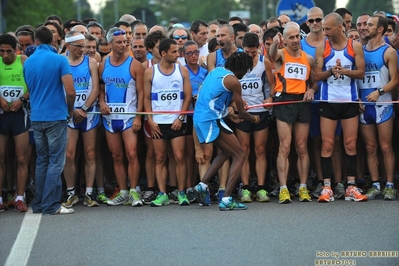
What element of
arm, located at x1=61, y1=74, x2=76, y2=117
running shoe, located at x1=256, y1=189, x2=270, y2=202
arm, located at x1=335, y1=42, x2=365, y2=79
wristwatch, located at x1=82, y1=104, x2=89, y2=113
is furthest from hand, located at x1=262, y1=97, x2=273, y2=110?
arm, located at x1=61, y1=74, x2=76, y2=117

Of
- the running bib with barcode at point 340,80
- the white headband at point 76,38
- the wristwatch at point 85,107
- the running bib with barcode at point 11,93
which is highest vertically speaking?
the white headband at point 76,38

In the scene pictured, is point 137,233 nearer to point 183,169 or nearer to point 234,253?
point 234,253

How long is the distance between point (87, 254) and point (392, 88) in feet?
18.8

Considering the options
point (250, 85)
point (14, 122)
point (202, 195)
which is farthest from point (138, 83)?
point (202, 195)

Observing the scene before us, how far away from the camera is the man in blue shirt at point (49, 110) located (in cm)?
1276

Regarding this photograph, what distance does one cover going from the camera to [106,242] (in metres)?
10.6

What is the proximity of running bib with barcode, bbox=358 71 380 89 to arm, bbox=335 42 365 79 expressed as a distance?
28cm

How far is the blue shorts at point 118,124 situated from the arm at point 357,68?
3022 millimetres

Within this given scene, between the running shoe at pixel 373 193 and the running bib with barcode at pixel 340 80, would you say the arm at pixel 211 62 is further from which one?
the running shoe at pixel 373 193

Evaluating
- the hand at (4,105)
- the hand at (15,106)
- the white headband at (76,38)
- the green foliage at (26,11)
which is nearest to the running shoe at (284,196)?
the white headband at (76,38)

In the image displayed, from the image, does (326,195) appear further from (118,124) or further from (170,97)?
(118,124)

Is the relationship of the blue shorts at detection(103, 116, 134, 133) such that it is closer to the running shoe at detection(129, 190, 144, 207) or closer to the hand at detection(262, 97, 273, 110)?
the running shoe at detection(129, 190, 144, 207)

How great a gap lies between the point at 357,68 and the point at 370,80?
374 mm

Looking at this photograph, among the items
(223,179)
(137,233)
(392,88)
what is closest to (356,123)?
(392,88)
